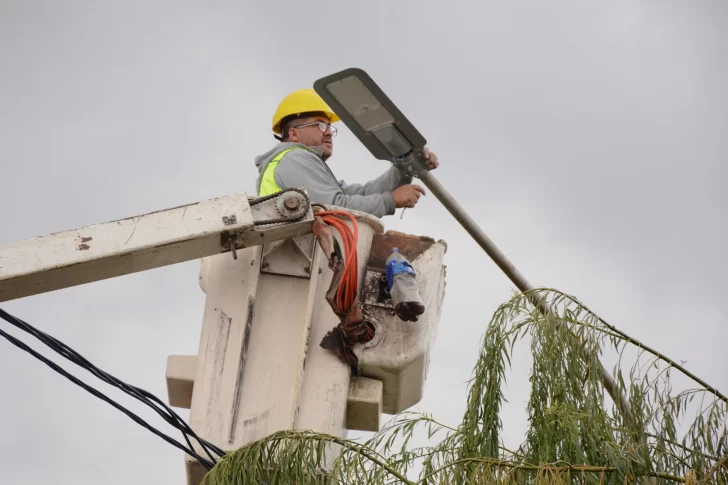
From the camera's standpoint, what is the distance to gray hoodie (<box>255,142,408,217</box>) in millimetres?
11219

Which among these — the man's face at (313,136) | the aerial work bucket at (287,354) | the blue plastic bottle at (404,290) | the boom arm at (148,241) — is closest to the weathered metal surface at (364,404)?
the aerial work bucket at (287,354)

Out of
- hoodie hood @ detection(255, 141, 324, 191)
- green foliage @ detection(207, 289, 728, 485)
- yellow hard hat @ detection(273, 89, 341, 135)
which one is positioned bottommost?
green foliage @ detection(207, 289, 728, 485)

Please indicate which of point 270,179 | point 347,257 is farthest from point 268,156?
point 347,257

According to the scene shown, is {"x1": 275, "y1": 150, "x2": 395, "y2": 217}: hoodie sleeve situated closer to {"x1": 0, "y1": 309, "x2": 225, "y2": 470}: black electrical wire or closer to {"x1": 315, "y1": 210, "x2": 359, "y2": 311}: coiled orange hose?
{"x1": 315, "y1": 210, "x2": 359, "y2": 311}: coiled orange hose

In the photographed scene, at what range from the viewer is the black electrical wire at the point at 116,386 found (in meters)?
9.75

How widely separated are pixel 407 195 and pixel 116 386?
2.41 metres

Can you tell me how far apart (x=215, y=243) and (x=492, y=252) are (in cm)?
173

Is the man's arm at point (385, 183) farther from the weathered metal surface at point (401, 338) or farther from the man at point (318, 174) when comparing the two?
the weathered metal surface at point (401, 338)

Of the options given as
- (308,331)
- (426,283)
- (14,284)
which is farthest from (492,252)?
(14,284)

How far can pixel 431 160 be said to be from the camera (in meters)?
11.0

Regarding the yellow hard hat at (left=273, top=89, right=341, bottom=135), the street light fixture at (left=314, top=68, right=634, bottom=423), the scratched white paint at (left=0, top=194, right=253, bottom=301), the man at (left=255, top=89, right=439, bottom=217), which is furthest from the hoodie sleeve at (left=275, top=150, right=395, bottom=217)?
the scratched white paint at (left=0, top=194, right=253, bottom=301)

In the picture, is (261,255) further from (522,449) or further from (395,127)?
(522,449)

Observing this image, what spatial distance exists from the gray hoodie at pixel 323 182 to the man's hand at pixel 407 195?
3 centimetres

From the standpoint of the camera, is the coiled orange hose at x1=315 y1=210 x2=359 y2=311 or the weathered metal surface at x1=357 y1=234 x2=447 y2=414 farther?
the weathered metal surface at x1=357 y1=234 x2=447 y2=414
